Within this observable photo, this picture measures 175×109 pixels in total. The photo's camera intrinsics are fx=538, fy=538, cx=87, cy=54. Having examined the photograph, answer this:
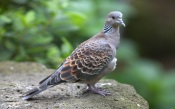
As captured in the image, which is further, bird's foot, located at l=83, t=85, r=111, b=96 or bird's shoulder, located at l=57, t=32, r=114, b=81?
bird's foot, located at l=83, t=85, r=111, b=96

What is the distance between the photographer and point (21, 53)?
8.21 metres

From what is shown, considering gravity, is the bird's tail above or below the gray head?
below

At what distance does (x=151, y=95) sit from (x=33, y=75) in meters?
3.42

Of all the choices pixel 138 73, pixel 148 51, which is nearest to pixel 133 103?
pixel 138 73

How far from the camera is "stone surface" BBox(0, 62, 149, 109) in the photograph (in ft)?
19.6

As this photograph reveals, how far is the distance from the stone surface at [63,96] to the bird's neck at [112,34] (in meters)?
0.57

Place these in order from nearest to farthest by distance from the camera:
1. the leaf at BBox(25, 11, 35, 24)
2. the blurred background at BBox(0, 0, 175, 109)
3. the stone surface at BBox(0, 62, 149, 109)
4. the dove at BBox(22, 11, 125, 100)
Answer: the stone surface at BBox(0, 62, 149, 109)
the dove at BBox(22, 11, 125, 100)
the leaf at BBox(25, 11, 35, 24)
the blurred background at BBox(0, 0, 175, 109)

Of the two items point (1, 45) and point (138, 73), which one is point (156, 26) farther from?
point (1, 45)

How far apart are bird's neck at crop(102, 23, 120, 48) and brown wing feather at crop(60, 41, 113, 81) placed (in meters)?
0.20

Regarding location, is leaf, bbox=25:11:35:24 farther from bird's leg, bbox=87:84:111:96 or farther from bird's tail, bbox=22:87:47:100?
bird's tail, bbox=22:87:47:100

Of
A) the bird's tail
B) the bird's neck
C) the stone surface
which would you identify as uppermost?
the bird's neck

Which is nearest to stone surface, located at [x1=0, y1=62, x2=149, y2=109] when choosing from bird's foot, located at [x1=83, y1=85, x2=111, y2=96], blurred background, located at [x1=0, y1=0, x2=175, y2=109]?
bird's foot, located at [x1=83, y1=85, x2=111, y2=96]

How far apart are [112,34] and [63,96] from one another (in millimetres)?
982

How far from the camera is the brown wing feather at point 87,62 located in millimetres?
6188
